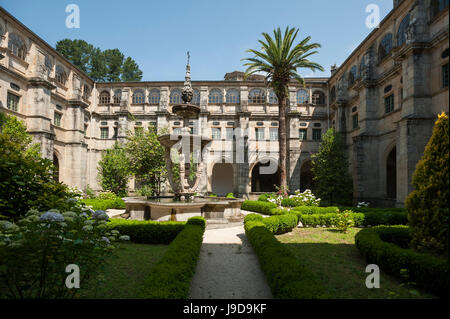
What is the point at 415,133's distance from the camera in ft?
46.3

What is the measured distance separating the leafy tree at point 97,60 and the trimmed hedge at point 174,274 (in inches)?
1684

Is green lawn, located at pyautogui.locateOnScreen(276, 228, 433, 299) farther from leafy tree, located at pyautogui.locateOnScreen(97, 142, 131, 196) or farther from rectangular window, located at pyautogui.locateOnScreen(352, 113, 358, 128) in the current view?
leafy tree, located at pyautogui.locateOnScreen(97, 142, 131, 196)

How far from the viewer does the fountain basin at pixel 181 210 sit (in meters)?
10.4

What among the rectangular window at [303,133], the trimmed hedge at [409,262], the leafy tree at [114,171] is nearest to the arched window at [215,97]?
the rectangular window at [303,133]

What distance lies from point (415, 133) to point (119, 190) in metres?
24.2

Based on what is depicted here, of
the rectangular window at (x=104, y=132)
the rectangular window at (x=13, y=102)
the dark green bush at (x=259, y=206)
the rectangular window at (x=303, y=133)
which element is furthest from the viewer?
the rectangular window at (x=104, y=132)

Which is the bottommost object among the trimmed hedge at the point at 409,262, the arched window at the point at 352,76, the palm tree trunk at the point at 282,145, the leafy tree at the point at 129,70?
the trimmed hedge at the point at 409,262

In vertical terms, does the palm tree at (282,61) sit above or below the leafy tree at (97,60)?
below

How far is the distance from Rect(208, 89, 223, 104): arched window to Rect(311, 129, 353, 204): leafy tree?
13250 mm

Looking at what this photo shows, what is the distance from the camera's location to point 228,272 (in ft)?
19.9

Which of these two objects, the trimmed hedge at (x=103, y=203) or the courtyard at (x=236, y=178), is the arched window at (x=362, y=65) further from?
the trimmed hedge at (x=103, y=203)

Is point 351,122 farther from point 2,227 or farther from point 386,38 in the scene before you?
point 2,227
